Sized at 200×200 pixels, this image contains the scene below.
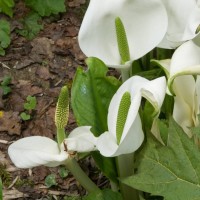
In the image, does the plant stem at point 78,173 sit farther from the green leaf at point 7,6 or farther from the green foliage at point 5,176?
the green leaf at point 7,6

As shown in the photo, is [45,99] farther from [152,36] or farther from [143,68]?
[152,36]

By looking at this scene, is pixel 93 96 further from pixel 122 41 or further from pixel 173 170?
pixel 173 170

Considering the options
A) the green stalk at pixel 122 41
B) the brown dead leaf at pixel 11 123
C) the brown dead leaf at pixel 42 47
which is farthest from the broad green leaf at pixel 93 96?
the brown dead leaf at pixel 42 47

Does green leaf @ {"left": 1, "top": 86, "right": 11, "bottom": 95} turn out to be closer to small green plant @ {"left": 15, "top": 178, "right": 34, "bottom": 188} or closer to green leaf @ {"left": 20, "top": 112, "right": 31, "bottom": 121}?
green leaf @ {"left": 20, "top": 112, "right": 31, "bottom": 121}

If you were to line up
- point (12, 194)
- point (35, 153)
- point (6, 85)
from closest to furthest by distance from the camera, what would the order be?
point (35, 153) → point (12, 194) → point (6, 85)

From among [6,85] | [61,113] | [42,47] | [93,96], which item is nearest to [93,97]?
[93,96]

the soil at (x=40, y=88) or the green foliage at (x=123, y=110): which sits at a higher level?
the green foliage at (x=123, y=110)
